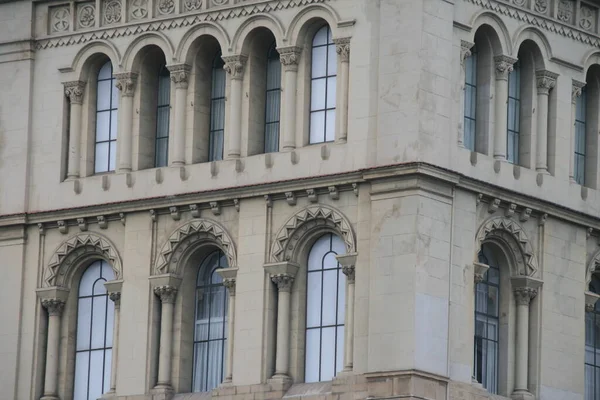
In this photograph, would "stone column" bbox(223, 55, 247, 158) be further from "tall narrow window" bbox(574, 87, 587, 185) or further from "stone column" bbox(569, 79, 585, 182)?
"tall narrow window" bbox(574, 87, 587, 185)

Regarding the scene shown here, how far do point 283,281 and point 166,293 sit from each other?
3103mm

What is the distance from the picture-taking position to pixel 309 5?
65.8 m

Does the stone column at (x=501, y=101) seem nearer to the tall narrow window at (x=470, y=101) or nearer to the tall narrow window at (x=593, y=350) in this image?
the tall narrow window at (x=470, y=101)

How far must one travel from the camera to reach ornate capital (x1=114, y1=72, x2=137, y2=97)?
6831 cm

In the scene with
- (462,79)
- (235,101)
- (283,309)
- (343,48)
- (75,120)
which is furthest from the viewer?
(75,120)

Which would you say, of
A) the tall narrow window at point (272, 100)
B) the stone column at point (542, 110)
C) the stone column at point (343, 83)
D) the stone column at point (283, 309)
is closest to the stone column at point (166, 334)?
the stone column at point (283, 309)

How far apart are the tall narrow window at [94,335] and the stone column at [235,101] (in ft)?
14.3

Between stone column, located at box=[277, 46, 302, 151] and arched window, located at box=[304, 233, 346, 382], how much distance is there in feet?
8.63

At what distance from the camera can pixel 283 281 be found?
64938 millimetres

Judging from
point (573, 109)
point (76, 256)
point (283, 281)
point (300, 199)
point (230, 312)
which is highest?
point (573, 109)

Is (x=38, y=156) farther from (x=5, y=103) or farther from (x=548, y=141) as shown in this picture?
(x=548, y=141)

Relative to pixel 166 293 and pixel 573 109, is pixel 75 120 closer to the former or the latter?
pixel 166 293

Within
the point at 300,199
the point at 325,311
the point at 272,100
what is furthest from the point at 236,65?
the point at 325,311

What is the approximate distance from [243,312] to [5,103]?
8.78 meters
